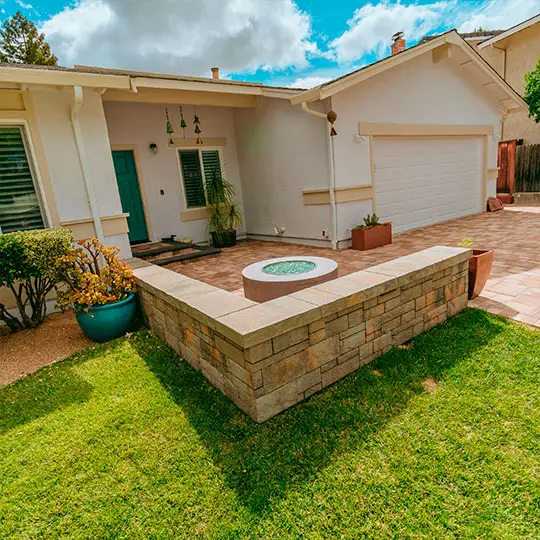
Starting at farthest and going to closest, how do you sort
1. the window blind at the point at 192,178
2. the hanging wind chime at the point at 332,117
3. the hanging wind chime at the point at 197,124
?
the window blind at the point at 192,178, the hanging wind chime at the point at 197,124, the hanging wind chime at the point at 332,117

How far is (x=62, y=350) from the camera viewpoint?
397 centimetres

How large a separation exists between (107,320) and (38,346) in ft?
3.09

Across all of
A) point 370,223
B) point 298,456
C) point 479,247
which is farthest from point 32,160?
point 479,247

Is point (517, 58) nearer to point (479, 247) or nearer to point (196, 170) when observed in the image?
point (479, 247)

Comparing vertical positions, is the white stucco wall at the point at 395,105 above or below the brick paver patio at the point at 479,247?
above

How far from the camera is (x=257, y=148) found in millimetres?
8531

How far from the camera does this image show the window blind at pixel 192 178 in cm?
848

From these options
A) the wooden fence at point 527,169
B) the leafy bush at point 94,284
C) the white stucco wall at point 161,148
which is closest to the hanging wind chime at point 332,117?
the white stucco wall at point 161,148

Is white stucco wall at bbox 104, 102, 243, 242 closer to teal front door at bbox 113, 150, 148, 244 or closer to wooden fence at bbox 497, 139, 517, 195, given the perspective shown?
teal front door at bbox 113, 150, 148, 244

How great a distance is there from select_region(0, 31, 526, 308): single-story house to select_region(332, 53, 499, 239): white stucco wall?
1.3 inches

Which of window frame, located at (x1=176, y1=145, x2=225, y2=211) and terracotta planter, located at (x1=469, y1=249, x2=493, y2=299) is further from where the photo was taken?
window frame, located at (x1=176, y1=145, x2=225, y2=211)

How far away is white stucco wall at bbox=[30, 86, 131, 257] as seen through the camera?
16.1 feet

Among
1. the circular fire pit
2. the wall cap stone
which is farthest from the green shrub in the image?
the circular fire pit

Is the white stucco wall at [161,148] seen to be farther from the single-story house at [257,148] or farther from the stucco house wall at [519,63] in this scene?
the stucco house wall at [519,63]
